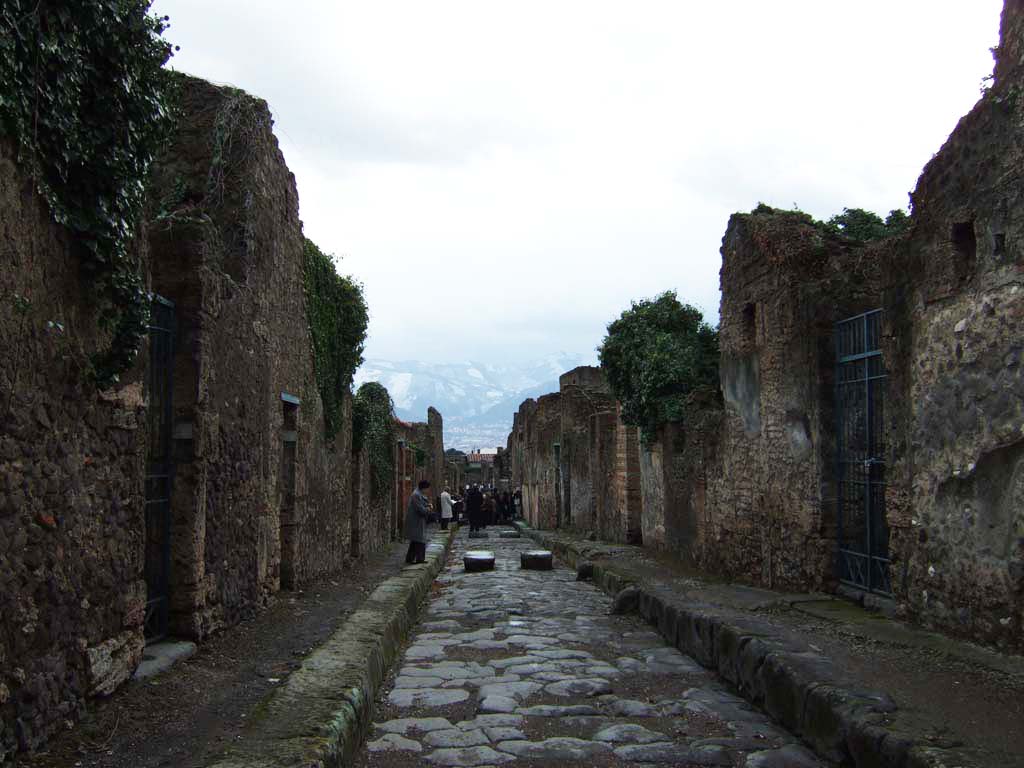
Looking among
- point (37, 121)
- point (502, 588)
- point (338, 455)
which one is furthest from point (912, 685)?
point (338, 455)

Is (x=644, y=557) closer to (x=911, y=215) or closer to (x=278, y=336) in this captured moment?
(x=278, y=336)

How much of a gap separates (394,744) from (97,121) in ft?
12.0

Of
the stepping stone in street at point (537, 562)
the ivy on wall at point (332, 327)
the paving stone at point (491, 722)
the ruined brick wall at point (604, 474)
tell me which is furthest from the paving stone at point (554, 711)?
the ruined brick wall at point (604, 474)

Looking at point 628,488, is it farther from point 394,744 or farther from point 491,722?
point 394,744

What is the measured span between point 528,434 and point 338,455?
22.3 metres

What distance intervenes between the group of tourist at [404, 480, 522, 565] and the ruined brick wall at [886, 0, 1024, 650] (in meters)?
8.07

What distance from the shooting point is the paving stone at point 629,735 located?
5.00 metres

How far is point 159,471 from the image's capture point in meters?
6.38

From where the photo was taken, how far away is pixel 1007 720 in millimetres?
4172

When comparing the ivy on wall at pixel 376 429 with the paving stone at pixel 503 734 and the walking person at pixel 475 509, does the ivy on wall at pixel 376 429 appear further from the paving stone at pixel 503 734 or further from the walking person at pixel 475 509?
the paving stone at pixel 503 734

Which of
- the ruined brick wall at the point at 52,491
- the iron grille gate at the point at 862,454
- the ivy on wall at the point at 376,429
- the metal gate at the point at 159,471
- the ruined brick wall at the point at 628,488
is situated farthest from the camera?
the ruined brick wall at the point at 628,488

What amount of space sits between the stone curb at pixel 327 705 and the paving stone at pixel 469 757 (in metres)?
0.45

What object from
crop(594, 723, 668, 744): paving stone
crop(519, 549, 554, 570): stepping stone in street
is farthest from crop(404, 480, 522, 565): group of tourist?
crop(594, 723, 668, 744): paving stone

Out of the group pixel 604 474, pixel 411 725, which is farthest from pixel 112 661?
pixel 604 474
